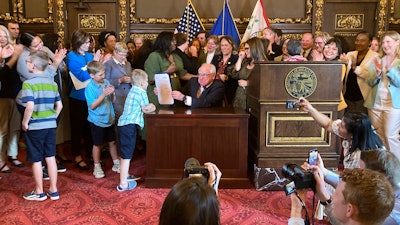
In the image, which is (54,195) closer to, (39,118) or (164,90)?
(39,118)

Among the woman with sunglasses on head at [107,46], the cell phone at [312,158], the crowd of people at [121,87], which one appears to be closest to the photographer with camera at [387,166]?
the cell phone at [312,158]

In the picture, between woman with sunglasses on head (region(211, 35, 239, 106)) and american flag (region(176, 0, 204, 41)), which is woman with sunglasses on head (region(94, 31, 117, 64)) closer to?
woman with sunglasses on head (region(211, 35, 239, 106))

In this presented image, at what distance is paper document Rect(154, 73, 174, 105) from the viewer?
3947 millimetres

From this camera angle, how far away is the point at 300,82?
3.43m

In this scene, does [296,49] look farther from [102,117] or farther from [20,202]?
[20,202]

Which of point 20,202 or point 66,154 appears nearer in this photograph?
point 20,202

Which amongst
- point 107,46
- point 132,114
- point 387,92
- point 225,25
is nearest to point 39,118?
point 132,114

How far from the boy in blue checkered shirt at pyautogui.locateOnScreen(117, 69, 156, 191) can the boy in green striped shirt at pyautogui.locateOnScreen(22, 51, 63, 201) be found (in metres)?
0.58

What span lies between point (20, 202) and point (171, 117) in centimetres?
145

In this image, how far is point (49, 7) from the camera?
7438mm

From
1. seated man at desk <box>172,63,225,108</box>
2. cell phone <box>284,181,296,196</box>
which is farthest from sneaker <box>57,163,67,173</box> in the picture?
cell phone <box>284,181,296,196</box>

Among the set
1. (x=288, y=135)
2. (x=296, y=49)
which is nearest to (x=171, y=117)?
(x=288, y=135)

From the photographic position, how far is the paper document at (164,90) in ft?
12.9

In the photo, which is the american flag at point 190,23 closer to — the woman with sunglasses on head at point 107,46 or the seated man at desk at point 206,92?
the woman with sunglasses on head at point 107,46
